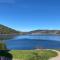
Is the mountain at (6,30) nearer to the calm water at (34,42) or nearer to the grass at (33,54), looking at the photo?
the calm water at (34,42)

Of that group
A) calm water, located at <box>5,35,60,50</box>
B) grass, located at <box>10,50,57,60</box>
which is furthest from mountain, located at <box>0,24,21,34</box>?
grass, located at <box>10,50,57,60</box>

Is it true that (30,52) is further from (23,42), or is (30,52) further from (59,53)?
(59,53)

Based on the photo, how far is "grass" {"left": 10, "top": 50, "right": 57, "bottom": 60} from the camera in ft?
5.95

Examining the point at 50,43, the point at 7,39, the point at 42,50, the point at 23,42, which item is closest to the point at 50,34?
the point at 50,43

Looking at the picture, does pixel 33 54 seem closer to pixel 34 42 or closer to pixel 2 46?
pixel 34 42

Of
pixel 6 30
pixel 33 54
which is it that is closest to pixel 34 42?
pixel 33 54

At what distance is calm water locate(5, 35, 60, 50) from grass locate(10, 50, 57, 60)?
0.06m

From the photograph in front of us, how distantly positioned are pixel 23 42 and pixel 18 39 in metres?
0.08

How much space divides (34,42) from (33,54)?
167mm

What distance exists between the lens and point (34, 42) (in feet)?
5.91

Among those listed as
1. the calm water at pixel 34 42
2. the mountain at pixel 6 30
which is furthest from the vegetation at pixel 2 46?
the mountain at pixel 6 30

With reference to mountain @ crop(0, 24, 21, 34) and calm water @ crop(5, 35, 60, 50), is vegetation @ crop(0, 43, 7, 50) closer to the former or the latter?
calm water @ crop(5, 35, 60, 50)

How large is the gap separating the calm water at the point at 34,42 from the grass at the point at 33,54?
6cm

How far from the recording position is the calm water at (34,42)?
1.73m
